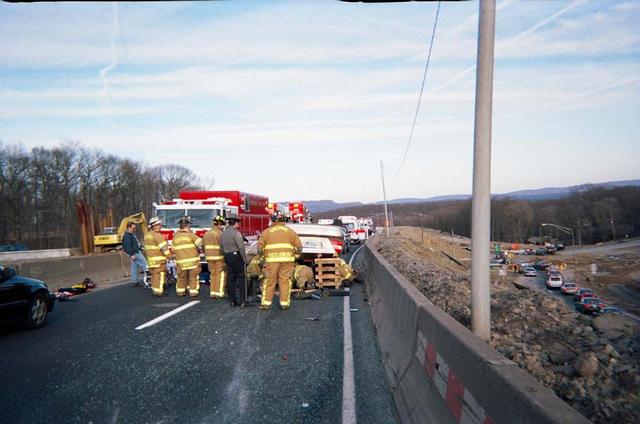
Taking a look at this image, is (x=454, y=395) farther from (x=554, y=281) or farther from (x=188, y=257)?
(x=554, y=281)

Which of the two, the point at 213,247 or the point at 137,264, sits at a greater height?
the point at 213,247

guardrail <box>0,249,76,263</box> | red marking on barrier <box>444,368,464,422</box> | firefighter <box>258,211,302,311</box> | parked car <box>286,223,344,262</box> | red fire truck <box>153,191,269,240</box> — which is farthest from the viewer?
guardrail <box>0,249,76,263</box>

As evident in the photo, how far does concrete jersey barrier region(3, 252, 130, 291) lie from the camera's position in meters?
15.3

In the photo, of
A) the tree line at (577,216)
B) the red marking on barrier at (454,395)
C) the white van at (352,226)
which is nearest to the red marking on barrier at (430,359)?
the red marking on barrier at (454,395)

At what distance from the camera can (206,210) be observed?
18.5 m

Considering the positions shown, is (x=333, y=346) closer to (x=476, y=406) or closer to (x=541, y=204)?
(x=476, y=406)

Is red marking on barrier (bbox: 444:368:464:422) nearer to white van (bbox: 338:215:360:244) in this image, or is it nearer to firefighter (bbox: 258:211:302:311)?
firefighter (bbox: 258:211:302:311)

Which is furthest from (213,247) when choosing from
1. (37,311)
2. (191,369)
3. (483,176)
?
(483,176)

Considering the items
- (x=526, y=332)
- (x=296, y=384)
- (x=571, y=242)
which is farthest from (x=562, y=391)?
(x=571, y=242)

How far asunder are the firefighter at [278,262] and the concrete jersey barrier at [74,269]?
Result: 24.1ft

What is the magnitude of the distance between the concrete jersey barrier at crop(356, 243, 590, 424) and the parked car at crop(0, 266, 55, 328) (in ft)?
20.8

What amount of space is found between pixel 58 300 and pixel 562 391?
12.9 m

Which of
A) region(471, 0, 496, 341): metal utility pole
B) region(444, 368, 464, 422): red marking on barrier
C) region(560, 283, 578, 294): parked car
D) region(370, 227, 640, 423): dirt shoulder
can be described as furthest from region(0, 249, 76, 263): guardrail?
region(444, 368, 464, 422): red marking on barrier

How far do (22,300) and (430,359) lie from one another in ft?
25.3
